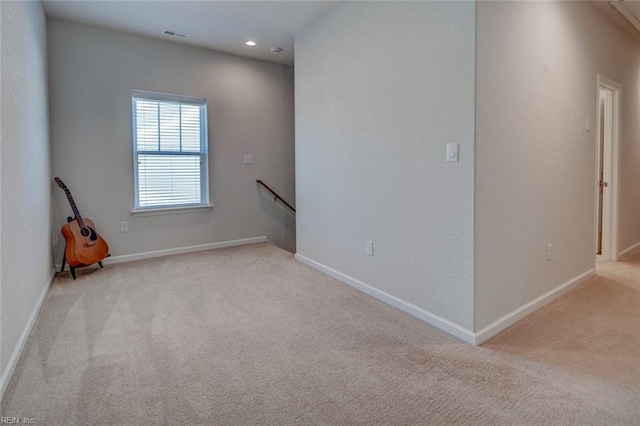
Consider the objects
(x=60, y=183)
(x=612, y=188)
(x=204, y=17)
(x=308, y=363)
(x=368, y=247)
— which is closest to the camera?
(x=308, y=363)

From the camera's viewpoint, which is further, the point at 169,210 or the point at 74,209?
the point at 169,210

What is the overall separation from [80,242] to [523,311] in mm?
3955

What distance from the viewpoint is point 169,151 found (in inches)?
169

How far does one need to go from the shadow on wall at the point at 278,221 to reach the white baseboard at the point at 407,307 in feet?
5.35

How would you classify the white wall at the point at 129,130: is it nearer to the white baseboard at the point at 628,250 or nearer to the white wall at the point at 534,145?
the white wall at the point at 534,145

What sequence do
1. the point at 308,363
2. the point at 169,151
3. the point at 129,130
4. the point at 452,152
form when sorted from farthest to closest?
the point at 169,151 < the point at 129,130 < the point at 452,152 < the point at 308,363

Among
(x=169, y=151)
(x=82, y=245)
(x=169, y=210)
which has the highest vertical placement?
(x=169, y=151)

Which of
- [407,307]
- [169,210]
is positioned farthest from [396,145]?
[169,210]

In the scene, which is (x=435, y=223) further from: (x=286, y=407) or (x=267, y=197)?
(x=267, y=197)

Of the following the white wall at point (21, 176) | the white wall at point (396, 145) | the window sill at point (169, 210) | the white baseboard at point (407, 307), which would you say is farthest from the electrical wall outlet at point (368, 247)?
the window sill at point (169, 210)

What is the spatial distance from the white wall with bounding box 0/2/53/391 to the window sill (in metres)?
1.00

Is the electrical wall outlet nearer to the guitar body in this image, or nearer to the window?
the window

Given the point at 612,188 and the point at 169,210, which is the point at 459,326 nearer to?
the point at 612,188

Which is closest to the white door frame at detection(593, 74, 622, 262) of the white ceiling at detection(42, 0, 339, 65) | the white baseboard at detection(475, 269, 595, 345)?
the white baseboard at detection(475, 269, 595, 345)
